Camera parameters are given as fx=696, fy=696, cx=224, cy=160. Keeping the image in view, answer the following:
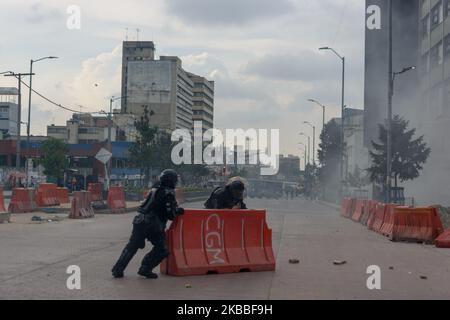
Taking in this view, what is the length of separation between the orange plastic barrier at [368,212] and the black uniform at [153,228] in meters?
15.2

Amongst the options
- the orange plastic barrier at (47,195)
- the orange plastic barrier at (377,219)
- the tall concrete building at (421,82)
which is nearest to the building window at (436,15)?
the tall concrete building at (421,82)

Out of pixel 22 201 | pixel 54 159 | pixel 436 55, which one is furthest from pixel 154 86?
pixel 22 201

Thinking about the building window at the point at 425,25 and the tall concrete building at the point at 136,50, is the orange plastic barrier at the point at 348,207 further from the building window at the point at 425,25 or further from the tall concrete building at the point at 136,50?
the tall concrete building at the point at 136,50

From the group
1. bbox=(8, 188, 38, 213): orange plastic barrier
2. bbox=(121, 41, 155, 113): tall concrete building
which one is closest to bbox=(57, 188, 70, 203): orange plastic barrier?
bbox=(8, 188, 38, 213): orange plastic barrier

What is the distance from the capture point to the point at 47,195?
33.3 metres

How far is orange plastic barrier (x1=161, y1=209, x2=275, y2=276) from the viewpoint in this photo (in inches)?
419

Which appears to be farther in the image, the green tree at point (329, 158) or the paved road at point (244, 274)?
the green tree at point (329, 158)

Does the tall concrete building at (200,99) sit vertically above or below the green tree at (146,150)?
above

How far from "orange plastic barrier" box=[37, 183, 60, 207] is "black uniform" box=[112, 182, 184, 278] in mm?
23307

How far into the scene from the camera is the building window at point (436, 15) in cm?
5714

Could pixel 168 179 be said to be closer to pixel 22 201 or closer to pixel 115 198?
pixel 22 201

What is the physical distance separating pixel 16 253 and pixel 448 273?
26.2 ft

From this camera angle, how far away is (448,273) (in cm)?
1187
